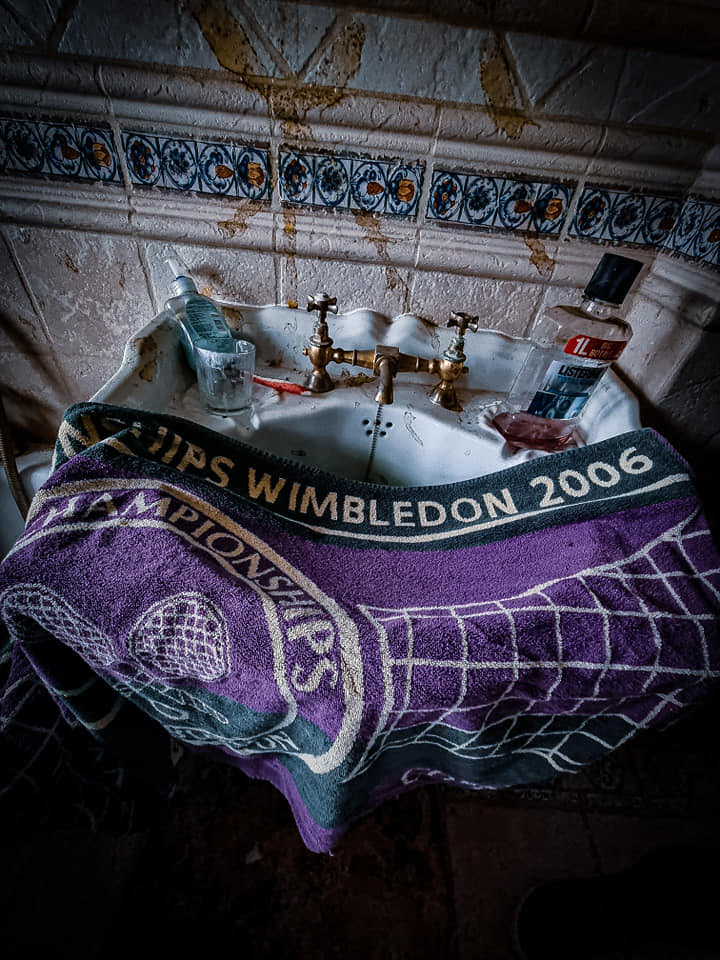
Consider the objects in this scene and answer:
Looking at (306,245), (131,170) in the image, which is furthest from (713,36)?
(131,170)

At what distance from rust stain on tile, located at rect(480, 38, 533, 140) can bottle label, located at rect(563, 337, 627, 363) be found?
316 mm

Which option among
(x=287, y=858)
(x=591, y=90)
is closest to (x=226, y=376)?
(x=591, y=90)

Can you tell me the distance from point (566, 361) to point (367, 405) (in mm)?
306

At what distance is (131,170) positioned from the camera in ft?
2.08

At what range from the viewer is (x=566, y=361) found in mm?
601

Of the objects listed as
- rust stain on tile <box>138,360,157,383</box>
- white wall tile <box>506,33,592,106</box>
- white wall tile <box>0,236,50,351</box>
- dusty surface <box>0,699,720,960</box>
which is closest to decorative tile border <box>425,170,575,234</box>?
white wall tile <box>506,33,592,106</box>

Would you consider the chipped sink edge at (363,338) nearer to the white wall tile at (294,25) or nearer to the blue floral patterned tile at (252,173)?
the blue floral patterned tile at (252,173)

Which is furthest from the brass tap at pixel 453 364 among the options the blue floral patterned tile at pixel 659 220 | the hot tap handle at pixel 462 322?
the blue floral patterned tile at pixel 659 220

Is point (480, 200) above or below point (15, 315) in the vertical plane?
above

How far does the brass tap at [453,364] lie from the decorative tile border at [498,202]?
160 mm

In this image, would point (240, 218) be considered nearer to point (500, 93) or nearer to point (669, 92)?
point (500, 93)

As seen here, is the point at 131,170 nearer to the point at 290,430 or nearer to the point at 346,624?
the point at 290,430

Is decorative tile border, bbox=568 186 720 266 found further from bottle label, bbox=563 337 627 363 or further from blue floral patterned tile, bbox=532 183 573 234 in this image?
bottle label, bbox=563 337 627 363

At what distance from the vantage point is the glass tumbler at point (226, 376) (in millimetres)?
605
